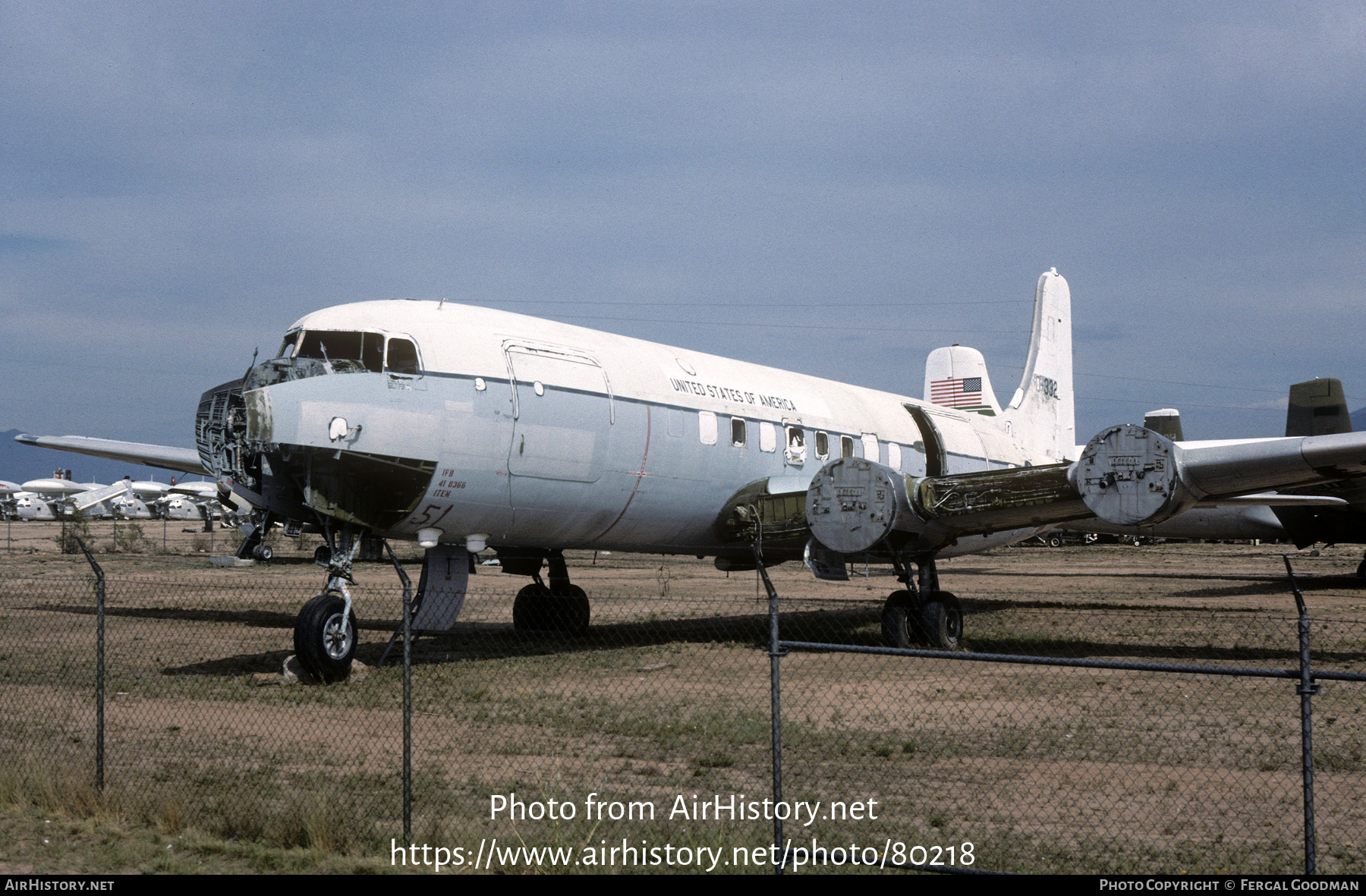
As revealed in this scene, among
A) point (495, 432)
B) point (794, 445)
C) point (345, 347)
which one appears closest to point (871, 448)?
point (794, 445)

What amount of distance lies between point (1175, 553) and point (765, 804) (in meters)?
57.5

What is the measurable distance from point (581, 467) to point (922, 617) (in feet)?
20.5

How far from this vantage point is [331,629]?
43.8 feet

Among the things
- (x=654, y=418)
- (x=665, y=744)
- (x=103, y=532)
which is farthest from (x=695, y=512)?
(x=103, y=532)

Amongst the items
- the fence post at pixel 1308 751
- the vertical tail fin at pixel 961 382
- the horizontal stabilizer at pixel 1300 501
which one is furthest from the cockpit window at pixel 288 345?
the horizontal stabilizer at pixel 1300 501

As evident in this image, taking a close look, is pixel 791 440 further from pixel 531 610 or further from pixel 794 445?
pixel 531 610

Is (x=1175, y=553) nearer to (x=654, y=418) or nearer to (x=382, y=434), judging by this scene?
(x=654, y=418)

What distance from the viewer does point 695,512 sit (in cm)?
1748

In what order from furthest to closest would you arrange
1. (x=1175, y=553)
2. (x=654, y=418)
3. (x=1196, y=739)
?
(x=1175, y=553) < (x=654, y=418) < (x=1196, y=739)

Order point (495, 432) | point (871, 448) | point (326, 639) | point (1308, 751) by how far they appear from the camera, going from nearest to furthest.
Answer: point (1308, 751), point (326, 639), point (495, 432), point (871, 448)

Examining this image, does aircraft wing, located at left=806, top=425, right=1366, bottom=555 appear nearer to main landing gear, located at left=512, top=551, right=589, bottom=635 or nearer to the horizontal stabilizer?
main landing gear, located at left=512, top=551, right=589, bottom=635

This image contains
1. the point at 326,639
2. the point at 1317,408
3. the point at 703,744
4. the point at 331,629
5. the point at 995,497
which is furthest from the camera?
the point at 1317,408

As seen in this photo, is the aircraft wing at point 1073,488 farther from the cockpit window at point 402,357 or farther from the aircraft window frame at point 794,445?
the cockpit window at point 402,357

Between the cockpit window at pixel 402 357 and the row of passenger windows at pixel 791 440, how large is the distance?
4.25 m
